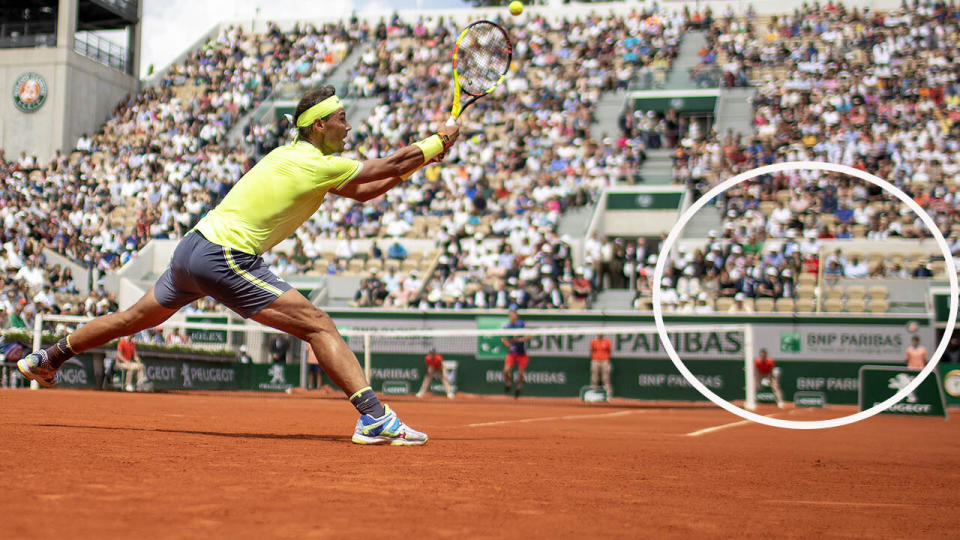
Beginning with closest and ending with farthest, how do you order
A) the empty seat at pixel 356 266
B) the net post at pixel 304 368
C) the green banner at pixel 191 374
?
the green banner at pixel 191 374 → the net post at pixel 304 368 → the empty seat at pixel 356 266

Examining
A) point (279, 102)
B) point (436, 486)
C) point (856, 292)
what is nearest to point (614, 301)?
point (856, 292)

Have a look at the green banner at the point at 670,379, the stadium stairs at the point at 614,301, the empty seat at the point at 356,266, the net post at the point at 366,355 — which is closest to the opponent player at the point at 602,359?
the green banner at the point at 670,379

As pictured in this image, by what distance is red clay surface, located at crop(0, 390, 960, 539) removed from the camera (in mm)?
3447

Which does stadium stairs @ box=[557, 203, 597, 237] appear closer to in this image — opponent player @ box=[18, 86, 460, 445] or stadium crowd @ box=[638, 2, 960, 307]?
stadium crowd @ box=[638, 2, 960, 307]

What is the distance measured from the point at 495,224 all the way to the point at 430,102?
772 centimetres

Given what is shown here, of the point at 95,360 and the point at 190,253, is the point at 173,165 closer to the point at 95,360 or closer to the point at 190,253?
the point at 95,360

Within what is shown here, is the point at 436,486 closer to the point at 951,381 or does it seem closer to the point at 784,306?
the point at 784,306

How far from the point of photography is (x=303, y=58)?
3881 centimetres

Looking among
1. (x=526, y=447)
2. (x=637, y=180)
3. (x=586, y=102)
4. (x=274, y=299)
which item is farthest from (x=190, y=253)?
(x=586, y=102)

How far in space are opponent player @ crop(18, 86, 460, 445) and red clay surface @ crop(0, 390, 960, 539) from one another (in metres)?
0.40

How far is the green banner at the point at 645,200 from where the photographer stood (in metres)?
27.9

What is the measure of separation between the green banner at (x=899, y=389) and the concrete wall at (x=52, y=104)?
3022 centimetres

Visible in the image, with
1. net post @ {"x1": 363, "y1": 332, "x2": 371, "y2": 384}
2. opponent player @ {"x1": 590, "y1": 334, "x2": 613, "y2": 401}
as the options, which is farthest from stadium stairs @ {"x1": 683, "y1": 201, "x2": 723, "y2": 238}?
net post @ {"x1": 363, "y1": 332, "x2": 371, "y2": 384}

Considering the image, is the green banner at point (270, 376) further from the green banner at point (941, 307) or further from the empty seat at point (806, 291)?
the green banner at point (941, 307)
